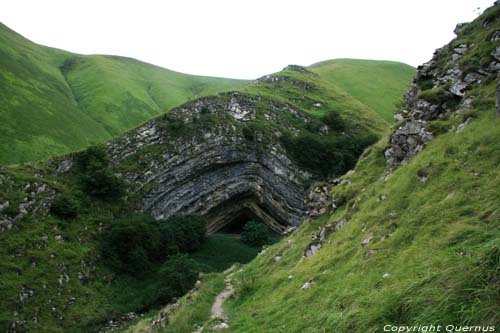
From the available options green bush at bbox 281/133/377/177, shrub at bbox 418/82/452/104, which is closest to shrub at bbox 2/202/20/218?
shrub at bbox 418/82/452/104

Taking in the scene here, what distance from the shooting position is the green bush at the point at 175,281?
3538 centimetres

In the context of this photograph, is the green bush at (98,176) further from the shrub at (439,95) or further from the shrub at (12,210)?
the shrub at (439,95)

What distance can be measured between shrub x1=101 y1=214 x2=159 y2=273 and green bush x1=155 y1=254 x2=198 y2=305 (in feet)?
18.0

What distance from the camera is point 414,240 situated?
35.2 ft

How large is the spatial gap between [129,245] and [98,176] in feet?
35.2

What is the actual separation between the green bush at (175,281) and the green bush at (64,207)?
1363cm

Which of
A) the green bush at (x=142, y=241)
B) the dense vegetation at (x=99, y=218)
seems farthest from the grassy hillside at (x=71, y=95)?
the green bush at (x=142, y=241)

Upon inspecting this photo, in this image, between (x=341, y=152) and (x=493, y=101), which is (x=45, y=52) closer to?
(x=341, y=152)

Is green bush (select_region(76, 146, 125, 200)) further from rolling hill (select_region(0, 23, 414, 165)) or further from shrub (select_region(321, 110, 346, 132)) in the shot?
shrub (select_region(321, 110, 346, 132))

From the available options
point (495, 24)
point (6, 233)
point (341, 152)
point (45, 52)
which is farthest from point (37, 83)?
point (495, 24)

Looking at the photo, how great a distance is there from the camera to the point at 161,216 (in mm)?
51438

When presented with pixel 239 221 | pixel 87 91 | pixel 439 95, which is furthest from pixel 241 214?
pixel 87 91

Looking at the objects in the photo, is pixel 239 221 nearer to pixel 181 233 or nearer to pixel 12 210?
pixel 181 233

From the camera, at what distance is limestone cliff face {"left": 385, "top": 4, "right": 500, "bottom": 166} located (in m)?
18.2
